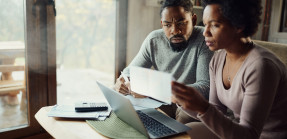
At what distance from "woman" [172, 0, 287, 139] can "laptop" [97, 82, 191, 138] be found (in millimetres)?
108

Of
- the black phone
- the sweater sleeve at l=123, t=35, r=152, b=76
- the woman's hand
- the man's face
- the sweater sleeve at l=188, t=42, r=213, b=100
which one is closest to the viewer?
the woman's hand

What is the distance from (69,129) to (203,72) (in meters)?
0.85

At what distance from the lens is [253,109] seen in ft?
3.19

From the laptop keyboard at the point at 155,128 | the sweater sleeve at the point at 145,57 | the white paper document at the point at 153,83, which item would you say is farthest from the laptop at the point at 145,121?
the sweater sleeve at the point at 145,57

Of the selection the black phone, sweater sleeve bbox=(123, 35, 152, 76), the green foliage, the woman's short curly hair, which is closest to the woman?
the woman's short curly hair

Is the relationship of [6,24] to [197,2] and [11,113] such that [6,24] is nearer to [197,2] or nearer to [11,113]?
[11,113]

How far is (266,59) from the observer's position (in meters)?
1.02

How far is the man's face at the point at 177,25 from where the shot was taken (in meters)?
1.64

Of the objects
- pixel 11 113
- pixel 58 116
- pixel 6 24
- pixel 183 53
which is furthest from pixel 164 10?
pixel 11 113

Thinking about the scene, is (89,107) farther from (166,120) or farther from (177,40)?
(177,40)

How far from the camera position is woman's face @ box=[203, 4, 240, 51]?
43.7 inches

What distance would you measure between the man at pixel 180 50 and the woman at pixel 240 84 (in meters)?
0.30

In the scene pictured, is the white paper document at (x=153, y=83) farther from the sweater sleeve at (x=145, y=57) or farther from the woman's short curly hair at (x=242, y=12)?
the sweater sleeve at (x=145, y=57)

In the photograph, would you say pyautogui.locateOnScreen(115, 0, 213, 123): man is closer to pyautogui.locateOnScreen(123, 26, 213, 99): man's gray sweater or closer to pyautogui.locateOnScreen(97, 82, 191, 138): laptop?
pyautogui.locateOnScreen(123, 26, 213, 99): man's gray sweater
